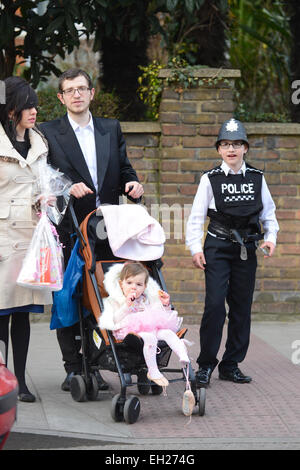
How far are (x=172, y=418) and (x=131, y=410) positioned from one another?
14.0 inches

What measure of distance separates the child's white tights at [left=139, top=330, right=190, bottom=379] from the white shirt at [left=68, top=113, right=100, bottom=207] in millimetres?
1278

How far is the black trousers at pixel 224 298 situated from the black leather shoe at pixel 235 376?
4 centimetres

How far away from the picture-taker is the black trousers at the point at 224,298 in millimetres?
6719

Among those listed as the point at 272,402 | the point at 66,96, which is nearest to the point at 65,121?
the point at 66,96

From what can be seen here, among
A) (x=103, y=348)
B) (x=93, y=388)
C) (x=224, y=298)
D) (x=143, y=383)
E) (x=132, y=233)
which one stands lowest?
(x=93, y=388)

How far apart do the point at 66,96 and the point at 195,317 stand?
349 centimetres

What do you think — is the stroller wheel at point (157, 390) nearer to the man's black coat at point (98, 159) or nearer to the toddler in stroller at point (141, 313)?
the toddler in stroller at point (141, 313)

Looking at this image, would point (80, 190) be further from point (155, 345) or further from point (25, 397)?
point (25, 397)

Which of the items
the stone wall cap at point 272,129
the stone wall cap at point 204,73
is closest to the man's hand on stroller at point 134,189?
the stone wall cap at point 204,73

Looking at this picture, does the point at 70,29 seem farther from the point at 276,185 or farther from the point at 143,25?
the point at 276,185

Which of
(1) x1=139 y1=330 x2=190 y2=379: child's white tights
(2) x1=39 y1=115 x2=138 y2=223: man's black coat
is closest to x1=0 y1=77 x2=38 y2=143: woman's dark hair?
(2) x1=39 y1=115 x2=138 y2=223: man's black coat

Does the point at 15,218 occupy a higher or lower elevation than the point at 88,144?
lower

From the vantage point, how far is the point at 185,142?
360 inches

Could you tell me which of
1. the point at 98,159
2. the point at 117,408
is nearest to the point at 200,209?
the point at 98,159
